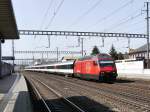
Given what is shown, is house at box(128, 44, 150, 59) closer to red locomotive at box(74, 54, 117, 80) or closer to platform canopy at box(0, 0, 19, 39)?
red locomotive at box(74, 54, 117, 80)

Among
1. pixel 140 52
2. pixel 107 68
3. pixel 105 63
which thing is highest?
pixel 140 52

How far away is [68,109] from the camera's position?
714 inches

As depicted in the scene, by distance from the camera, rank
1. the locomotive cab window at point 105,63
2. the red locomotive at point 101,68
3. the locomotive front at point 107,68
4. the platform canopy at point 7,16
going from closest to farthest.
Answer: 1. the platform canopy at point 7,16
2. the locomotive front at point 107,68
3. the red locomotive at point 101,68
4. the locomotive cab window at point 105,63

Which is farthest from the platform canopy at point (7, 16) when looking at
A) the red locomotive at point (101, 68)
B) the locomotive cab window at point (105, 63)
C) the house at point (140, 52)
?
the house at point (140, 52)

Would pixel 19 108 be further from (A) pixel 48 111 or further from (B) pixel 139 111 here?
(B) pixel 139 111

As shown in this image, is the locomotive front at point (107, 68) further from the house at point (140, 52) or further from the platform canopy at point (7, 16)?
the house at point (140, 52)

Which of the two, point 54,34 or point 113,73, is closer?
point 113,73

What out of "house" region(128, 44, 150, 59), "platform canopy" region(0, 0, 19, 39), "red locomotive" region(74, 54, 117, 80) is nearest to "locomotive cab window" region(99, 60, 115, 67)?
"red locomotive" region(74, 54, 117, 80)

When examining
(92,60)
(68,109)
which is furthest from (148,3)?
(68,109)

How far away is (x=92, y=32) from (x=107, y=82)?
23.8 metres

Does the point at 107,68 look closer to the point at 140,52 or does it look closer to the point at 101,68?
the point at 101,68

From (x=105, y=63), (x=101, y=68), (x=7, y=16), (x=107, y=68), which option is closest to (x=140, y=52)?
(x=105, y=63)

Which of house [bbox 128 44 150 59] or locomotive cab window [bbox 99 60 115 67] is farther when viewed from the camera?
house [bbox 128 44 150 59]

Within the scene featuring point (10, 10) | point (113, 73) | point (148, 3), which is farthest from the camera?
point (148, 3)
